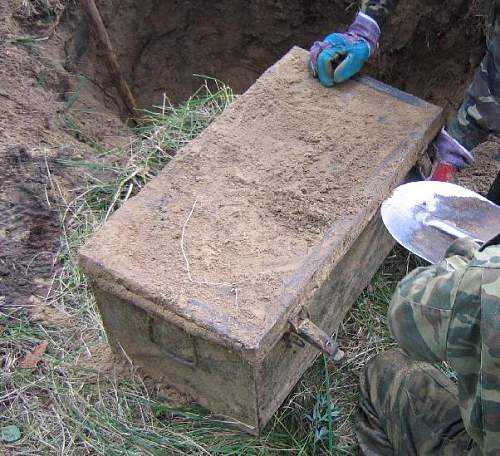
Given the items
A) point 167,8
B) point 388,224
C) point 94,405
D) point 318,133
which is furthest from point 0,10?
point 388,224

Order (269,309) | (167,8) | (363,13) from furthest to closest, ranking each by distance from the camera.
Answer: (167,8), (363,13), (269,309)

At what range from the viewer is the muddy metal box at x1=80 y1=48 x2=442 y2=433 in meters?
1.89

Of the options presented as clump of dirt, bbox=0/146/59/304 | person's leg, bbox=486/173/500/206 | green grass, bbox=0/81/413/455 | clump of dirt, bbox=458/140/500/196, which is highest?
person's leg, bbox=486/173/500/206

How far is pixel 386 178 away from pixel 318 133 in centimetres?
31

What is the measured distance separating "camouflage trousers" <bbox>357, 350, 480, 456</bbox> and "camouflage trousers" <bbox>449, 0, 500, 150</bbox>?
3.21 ft

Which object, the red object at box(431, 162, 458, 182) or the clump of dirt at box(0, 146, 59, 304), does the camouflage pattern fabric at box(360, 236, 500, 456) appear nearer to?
the red object at box(431, 162, 458, 182)

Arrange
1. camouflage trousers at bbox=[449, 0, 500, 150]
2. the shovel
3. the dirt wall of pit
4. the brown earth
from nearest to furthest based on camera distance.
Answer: the shovel
camouflage trousers at bbox=[449, 0, 500, 150]
the brown earth
the dirt wall of pit

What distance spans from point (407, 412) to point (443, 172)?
3.31ft

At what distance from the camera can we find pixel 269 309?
6.07 ft

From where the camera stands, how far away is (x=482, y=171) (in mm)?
3143

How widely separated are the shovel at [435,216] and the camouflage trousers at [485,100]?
55cm

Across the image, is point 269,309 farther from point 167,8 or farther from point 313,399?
point 167,8

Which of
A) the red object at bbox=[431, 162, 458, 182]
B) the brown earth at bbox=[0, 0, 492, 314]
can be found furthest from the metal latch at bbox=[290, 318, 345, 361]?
the red object at bbox=[431, 162, 458, 182]

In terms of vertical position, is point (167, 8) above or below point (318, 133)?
below
